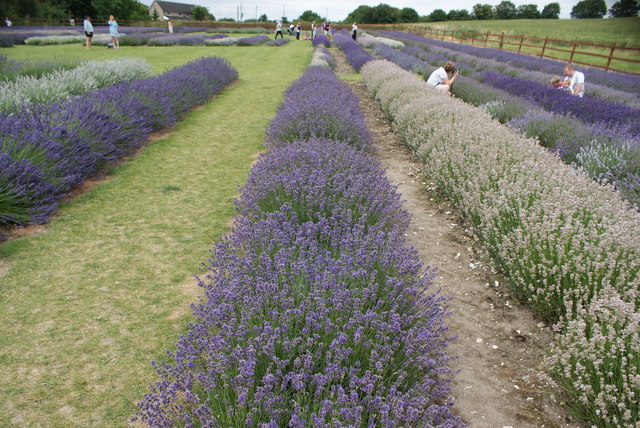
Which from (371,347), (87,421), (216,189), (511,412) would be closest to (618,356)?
(511,412)

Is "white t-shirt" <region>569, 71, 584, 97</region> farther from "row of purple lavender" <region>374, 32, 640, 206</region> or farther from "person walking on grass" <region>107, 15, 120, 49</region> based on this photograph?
"person walking on grass" <region>107, 15, 120, 49</region>

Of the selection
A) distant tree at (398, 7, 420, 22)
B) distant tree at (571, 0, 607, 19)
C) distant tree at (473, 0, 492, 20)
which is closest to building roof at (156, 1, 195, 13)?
distant tree at (398, 7, 420, 22)

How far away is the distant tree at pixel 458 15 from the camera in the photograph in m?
77.5

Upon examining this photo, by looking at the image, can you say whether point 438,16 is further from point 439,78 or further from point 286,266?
point 286,266

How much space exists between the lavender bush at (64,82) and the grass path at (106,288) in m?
1.90

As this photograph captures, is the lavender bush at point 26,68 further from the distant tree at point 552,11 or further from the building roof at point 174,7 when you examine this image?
the building roof at point 174,7

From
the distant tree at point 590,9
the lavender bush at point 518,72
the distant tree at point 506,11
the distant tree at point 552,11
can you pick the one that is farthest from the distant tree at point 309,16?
the lavender bush at point 518,72

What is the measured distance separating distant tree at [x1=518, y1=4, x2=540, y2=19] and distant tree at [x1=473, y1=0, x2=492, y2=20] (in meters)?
5.15

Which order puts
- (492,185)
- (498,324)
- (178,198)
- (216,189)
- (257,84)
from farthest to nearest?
1. (257,84)
2. (216,189)
3. (178,198)
4. (492,185)
5. (498,324)

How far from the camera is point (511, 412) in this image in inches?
88.4

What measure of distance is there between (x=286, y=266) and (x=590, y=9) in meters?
76.2

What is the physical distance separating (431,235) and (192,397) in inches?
123

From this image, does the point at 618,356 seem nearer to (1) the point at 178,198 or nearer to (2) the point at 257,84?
(1) the point at 178,198

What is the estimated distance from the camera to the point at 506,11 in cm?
7138
